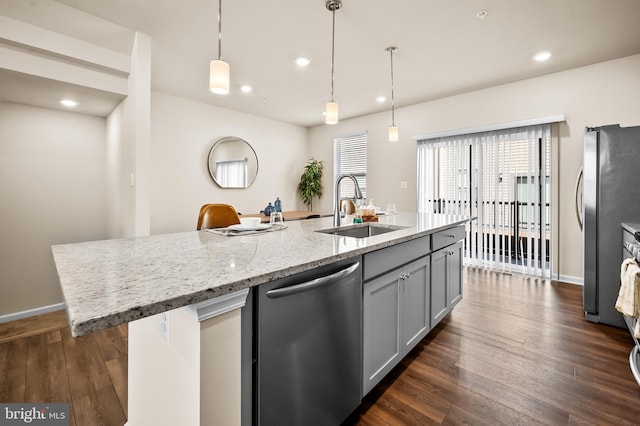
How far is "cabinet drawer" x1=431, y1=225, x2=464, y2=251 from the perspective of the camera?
7.02ft

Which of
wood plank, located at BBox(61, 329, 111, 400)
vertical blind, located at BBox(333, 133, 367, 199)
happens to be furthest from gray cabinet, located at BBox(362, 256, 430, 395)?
vertical blind, located at BBox(333, 133, 367, 199)

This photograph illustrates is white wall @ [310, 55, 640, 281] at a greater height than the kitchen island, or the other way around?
white wall @ [310, 55, 640, 281]

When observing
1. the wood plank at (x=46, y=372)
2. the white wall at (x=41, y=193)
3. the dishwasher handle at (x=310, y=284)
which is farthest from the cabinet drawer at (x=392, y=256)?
the white wall at (x=41, y=193)

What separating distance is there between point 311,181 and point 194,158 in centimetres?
242

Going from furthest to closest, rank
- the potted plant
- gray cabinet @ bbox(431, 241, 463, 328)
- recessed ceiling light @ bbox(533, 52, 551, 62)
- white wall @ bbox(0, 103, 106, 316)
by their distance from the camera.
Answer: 1. the potted plant
2. recessed ceiling light @ bbox(533, 52, 551, 62)
3. white wall @ bbox(0, 103, 106, 316)
4. gray cabinet @ bbox(431, 241, 463, 328)

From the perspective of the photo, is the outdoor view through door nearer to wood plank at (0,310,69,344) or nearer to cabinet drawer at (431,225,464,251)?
cabinet drawer at (431,225,464,251)

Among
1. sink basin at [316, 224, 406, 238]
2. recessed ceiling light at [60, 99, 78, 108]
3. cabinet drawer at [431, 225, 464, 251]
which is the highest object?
recessed ceiling light at [60, 99, 78, 108]

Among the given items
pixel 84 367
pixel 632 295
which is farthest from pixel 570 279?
pixel 84 367

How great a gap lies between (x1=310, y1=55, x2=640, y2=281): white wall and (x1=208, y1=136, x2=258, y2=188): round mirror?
2628 mm

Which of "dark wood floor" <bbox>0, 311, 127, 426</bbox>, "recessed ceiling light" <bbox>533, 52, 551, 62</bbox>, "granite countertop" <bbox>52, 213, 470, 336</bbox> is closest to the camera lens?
"granite countertop" <bbox>52, 213, 470, 336</bbox>

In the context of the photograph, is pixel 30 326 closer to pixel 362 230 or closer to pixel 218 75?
pixel 218 75

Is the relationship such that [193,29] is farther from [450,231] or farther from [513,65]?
[513,65]

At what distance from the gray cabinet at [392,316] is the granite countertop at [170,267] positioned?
0.87ft

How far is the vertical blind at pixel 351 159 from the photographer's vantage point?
5.77m
